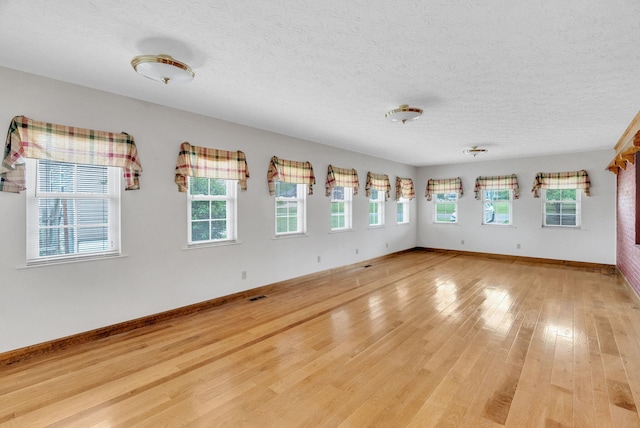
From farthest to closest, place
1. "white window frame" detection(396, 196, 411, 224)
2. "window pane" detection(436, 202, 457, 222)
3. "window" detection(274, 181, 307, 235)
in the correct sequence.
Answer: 1. "window pane" detection(436, 202, 457, 222)
2. "white window frame" detection(396, 196, 411, 224)
3. "window" detection(274, 181, 307, 235)

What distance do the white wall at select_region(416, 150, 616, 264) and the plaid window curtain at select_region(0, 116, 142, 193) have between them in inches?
290

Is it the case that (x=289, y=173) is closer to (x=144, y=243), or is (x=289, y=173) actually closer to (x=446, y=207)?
(x=144, y=243)

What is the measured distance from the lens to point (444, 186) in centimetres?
841

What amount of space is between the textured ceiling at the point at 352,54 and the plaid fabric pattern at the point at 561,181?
2.78 metres

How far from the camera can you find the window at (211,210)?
159 inches

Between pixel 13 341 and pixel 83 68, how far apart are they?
8.19 ft

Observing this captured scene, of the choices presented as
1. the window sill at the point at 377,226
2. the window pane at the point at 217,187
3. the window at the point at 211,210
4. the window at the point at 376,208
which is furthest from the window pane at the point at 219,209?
the window at the point at 376,208

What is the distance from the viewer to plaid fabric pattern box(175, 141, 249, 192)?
3.78 m

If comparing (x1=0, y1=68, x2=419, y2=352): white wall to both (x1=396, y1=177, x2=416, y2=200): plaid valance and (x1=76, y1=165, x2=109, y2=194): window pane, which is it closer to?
(x1=76, y1=165, x2=109, y2=194): window pane

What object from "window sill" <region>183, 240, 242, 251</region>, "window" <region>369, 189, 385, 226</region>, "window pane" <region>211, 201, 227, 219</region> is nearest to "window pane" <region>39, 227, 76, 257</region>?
"window sill" <region>183, 240, 242, 251</region>

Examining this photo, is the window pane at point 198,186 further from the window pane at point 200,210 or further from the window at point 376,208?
the window at point 376,208

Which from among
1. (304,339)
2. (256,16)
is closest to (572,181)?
(304,339)

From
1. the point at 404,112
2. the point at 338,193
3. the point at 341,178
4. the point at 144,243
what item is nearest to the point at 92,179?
the point at 144,243

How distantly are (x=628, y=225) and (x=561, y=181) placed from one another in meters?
2.06
